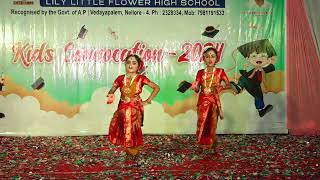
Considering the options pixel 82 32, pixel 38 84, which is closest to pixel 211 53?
pixel 82 32

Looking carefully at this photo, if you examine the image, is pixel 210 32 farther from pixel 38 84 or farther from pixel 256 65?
pixel 38 84

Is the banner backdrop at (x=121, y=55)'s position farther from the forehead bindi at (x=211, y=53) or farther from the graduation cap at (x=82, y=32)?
the forehead bindi at (x=211, y=53)

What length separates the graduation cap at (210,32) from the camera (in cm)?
854

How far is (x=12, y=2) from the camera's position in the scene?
27.5 ft

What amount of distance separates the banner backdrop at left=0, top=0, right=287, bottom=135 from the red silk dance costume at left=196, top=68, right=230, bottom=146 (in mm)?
1727

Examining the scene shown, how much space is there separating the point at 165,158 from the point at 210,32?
2840 mm

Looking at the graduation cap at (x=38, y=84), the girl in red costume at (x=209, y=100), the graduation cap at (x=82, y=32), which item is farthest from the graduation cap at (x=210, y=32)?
the graduation cap at (x=38, y=84)

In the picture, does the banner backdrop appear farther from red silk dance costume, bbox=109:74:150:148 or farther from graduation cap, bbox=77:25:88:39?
red silk dance costume, bbox=109:74:150:148

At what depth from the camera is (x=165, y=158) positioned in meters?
6.67

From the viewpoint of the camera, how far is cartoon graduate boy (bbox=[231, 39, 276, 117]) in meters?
8.61

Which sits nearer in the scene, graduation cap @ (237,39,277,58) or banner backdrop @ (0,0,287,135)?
banner backdrop @ (0,0,287,135)

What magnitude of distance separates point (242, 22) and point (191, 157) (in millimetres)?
2974

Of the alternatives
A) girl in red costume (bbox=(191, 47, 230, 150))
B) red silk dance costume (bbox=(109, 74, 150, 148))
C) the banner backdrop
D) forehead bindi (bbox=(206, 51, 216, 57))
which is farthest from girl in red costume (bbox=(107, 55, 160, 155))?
the banner backdrop

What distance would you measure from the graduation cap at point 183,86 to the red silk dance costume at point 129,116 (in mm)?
2262
